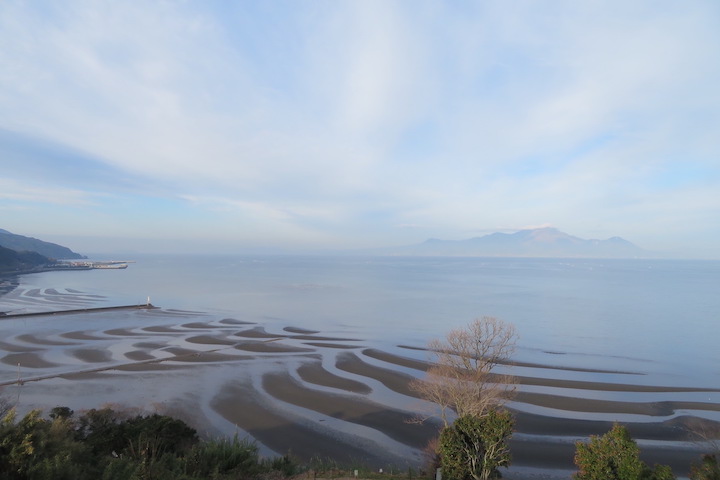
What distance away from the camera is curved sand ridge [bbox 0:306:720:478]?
17.2m

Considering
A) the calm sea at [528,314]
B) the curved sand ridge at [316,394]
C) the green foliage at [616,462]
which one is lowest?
the curved sand ridge at [316,394]

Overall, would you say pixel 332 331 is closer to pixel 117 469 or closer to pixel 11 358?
pixel 11 358

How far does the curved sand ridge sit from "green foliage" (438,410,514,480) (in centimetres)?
591

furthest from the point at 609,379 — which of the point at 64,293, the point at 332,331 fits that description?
the point at 64,293

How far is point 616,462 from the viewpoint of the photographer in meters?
8.51

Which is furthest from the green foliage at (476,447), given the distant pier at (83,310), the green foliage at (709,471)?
the distant pier at (83,310)

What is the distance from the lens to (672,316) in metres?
51.2

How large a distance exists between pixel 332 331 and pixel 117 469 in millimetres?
32821

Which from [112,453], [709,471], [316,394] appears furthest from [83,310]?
[709,471]

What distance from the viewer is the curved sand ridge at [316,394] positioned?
1719 cm

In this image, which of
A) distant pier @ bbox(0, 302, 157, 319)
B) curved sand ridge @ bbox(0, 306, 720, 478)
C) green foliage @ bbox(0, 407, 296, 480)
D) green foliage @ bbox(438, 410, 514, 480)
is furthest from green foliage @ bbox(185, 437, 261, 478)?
distant pier @ bbox(0, 302, 157, 319)

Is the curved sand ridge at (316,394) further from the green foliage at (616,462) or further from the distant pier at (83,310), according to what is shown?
the distant pier at (83,310)

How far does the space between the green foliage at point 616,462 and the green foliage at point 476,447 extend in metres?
1.73

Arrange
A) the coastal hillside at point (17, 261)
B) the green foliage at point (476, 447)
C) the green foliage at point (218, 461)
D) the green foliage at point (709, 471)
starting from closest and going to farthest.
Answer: the green foliage at point (709, 471) < the green foliage at point (476, 447) < the green foliage at point (218, 461) < the coastal hillside at point (17, 261)
